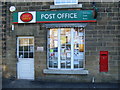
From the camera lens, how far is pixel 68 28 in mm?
7449

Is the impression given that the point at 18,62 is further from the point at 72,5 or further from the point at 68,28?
the point at 72,5

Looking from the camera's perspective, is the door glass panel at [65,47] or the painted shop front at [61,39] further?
the door glass panel at [65,47]

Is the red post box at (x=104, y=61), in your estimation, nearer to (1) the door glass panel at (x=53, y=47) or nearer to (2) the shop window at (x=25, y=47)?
(1) the door glass panel at (x=53, y=47)

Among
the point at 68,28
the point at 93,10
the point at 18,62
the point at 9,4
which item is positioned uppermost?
the point at 9,4

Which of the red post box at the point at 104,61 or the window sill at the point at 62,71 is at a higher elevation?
A: the red post box at the point at 104,61

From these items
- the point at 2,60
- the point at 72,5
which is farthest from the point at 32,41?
the point at 72,5

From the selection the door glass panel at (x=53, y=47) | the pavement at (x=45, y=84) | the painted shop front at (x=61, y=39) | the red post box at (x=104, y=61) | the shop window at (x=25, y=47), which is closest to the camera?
the pavement at (x=45, y=84)

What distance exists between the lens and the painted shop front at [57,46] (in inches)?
283

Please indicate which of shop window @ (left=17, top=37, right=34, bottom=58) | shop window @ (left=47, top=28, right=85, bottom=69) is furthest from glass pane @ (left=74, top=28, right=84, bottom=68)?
shop window @ (left=17, top=37, right=34, bottom=58)

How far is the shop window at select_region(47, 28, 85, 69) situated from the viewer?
24.3ft

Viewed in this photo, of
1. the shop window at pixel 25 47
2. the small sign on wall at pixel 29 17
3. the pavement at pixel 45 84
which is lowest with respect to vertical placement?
the pavement at pixel 45 84

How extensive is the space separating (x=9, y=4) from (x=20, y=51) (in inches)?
101

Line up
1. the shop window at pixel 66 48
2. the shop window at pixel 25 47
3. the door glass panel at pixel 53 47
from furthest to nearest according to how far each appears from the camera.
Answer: the shop window at pixel 25 47
the door glass panel at pixel 53 47
the shop window at pixel 66 48

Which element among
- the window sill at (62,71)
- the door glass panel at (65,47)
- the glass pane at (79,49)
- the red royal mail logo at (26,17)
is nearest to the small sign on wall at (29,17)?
the red royal mail logo at (26,17)
